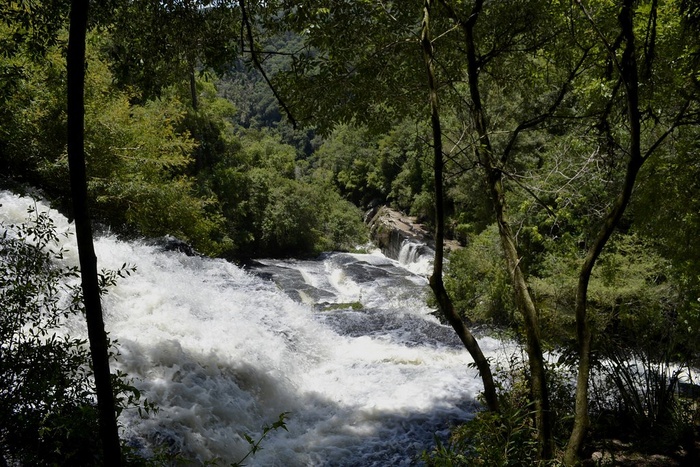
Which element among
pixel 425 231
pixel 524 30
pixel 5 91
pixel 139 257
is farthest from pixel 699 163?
pixel 425 231

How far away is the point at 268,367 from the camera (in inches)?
283

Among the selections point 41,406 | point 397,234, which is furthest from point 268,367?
point 397,234

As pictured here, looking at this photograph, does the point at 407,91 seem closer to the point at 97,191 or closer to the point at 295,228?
the point at 97,191

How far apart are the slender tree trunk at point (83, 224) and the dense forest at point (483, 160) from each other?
0.75 metres

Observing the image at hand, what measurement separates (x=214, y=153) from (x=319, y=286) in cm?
698

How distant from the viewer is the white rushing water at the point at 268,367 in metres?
5.50

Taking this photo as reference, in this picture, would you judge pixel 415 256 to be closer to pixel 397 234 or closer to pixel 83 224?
pixel 397 234

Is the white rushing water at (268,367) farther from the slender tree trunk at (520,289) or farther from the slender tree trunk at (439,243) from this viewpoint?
the slender tree trunk at (520,289)

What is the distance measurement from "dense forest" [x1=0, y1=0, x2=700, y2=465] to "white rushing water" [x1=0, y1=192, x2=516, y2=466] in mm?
859

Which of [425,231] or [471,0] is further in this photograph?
[425,231]

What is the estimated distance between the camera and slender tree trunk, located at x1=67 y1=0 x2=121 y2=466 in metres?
1.92

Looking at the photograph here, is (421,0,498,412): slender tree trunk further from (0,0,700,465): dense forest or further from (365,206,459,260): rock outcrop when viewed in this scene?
(365,206,459,260): rock outcrop

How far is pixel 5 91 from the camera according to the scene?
125 inches

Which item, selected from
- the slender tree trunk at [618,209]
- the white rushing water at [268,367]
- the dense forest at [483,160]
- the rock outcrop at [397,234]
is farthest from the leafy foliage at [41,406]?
the rock outcrop at [397,234]
